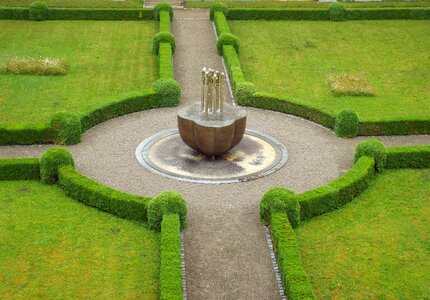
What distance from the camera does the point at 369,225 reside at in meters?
21.6

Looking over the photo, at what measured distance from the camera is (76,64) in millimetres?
36469

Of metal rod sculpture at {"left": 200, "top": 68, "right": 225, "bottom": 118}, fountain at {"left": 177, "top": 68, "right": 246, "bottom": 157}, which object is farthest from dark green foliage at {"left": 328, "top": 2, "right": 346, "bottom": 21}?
metal rod sculpture at {"left": 200, "top": 68, "right": 225, "bottom": 118}

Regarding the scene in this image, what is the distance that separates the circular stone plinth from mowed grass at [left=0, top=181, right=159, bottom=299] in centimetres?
369

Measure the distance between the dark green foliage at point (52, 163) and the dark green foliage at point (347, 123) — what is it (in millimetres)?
11232

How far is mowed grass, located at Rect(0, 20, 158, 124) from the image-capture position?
101 feet

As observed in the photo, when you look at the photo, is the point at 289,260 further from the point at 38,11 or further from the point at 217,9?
the point at 38,11

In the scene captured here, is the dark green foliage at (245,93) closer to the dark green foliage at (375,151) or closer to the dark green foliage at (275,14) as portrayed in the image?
the dark green foliage at (375,151)

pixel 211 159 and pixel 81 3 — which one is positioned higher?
pixel 81 3

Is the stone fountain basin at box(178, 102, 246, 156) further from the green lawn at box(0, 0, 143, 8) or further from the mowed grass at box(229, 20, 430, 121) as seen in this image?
the green lawn at box(0, 0, 143, 8)

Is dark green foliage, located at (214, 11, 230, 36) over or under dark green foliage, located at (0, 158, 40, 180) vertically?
over

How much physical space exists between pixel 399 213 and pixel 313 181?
331 centimetres

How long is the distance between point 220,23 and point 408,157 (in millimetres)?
19272

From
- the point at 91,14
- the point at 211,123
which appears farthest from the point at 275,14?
the point at 211,123

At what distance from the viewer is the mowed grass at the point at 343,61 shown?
31.9m
